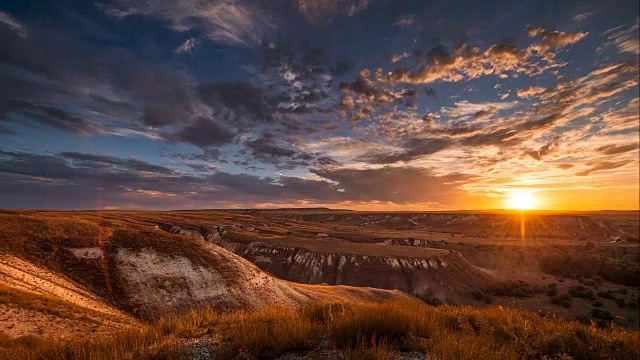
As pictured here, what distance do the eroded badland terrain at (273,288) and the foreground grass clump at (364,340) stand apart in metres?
0.05

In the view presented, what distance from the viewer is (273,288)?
3441 centimetres

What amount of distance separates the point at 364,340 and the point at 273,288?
30821 millimetres

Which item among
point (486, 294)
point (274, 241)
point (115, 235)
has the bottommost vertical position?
point (486, 294)

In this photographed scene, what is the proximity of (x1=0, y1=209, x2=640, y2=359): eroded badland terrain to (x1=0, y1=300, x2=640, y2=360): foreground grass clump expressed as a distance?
0.05 meters

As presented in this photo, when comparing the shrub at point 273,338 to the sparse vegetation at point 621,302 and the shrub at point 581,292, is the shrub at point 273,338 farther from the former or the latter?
the shrub at point 581,292

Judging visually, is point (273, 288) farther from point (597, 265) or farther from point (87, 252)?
point (597, 265)

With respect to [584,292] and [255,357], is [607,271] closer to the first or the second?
[584,292]

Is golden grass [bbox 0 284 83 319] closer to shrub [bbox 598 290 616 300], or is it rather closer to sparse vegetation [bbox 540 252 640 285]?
shrub [bbox 598 290 616 300]

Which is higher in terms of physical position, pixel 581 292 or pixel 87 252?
pixel 87 252

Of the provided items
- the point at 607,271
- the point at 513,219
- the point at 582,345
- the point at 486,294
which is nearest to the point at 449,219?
the point at 513,219

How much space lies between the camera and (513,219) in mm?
153250

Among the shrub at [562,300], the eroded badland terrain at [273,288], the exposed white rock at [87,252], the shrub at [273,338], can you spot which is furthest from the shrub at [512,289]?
the shrub at [273,338]

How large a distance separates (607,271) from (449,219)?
108301 mm

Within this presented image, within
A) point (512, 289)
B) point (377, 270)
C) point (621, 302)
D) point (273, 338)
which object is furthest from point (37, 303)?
point (621, 302)
